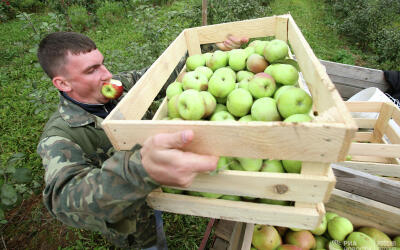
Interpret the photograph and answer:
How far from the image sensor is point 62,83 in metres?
1.69

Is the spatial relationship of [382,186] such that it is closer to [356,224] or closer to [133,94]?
[356,224]

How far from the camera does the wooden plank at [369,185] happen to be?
173cm

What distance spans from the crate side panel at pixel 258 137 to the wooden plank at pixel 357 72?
11.1 ft

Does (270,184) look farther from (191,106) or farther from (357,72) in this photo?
(357,72)

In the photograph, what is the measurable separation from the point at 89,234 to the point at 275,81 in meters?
2.73

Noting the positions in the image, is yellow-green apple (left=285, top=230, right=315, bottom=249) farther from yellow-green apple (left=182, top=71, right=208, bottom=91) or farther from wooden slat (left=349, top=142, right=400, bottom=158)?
yellow-green apple (left=182, top=71, right=208, bottom=91)

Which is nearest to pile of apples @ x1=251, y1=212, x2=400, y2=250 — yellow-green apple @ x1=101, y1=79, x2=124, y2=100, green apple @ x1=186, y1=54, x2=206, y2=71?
green apple @ x1=186, y1=54, x2=206, y2=71

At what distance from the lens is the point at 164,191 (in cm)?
137

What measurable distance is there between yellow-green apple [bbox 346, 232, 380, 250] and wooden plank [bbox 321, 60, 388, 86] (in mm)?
2726

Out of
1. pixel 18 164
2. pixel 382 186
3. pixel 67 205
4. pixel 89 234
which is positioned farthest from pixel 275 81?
pixel 18 164

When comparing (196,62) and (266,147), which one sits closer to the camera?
(266,147)

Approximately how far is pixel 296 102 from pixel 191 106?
1.83 feet

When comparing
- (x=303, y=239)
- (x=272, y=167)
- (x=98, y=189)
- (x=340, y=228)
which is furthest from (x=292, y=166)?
(x=340, y=228)

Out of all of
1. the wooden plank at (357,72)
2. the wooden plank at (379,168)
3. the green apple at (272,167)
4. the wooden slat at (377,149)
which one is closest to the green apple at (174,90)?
the green apple at (272,167)
